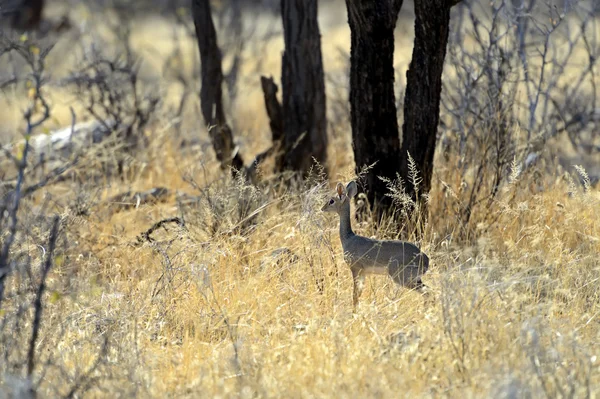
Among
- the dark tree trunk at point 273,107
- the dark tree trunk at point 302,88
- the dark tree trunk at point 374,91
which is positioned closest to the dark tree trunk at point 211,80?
the dark tree trunk at point 273,107

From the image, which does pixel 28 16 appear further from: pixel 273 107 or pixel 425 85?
pixel 425 85

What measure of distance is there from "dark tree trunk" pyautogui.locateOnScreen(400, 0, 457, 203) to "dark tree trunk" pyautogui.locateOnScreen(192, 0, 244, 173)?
8.10ft

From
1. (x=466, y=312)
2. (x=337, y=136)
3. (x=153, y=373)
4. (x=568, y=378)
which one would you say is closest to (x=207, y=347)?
(x=153, y=373)

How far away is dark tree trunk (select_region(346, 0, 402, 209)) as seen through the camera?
17.6 ft

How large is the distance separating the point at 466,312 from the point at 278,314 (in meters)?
0.98

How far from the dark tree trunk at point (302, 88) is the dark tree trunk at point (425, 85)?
6.30 feet

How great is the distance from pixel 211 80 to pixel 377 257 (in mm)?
4009

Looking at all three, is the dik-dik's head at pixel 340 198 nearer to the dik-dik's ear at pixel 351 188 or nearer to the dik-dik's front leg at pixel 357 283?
the dik-dik's ear at pixel 351 188

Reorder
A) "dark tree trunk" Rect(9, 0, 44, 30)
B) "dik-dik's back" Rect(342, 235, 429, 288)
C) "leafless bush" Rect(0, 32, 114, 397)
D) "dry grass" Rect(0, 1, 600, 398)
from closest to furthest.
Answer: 1. "leafless bush" Rect(0, 32, 114, 397)
2. "dry grass" Rect(0, 1, 600, 398)
3. "dik-dik's back" Rect(342, 235, 429, 288)
4. "dark tree trunk" Rect(9, 0, 44, 30)

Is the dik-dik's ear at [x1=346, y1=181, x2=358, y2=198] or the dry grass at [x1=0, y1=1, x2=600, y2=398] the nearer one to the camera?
the dry grass at [x1=0, y1=1, x2=600, y2=398]

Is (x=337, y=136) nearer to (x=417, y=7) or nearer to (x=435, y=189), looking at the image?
(x=435, y=189)

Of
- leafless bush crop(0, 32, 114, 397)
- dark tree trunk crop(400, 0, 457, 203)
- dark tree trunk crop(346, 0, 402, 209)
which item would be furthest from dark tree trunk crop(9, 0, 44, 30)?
dark tree trunk crop(400, 0, 457, 203)

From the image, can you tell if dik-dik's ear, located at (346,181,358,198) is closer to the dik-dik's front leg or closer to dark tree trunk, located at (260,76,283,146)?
the dik-dik's front leg

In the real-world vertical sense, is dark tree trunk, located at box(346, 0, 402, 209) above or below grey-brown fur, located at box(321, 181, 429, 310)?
above
